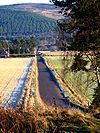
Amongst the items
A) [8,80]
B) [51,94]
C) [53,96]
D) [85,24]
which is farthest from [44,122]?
[8,80]

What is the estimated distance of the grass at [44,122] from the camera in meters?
8.71

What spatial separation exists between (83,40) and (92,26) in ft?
5.18

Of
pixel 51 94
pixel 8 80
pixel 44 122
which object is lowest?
pixel 8 80

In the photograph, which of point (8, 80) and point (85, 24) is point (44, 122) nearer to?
point (85, 24)

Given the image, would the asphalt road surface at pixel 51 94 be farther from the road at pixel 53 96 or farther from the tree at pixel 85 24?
the tree at pixel 85 24

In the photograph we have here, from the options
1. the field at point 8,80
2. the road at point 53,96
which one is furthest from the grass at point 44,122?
the road at point 53,96

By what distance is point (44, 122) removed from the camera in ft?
30.5

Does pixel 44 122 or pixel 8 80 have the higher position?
pixel 44 122

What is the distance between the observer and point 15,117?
8.92 m

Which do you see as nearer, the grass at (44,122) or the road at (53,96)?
the grass at (44,122)

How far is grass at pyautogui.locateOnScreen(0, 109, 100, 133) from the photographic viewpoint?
871cm

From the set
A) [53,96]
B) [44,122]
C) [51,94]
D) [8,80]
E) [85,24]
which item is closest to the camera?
[44,122]

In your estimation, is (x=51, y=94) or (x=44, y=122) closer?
(x=44, y=122)

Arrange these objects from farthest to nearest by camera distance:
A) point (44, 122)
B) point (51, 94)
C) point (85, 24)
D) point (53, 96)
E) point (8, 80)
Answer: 1. point (8, 80)
2. point (51, 94)
3. point (53, 96)
4. point (85, 24)
5. point (44, 122)
